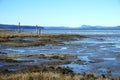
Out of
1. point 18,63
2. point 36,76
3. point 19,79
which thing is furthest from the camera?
point 18,63

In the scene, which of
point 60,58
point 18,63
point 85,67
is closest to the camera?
point 85,67

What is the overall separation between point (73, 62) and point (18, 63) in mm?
4958

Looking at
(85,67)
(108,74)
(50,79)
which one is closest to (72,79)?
(50,79)

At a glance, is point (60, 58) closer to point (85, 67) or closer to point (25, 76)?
point (85, 67)

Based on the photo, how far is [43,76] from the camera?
49.7 ft

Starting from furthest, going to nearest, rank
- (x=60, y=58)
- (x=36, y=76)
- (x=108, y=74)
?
1. (x=60, y=58)
2. (x=108, y=74)
3. (x=36, y=76)

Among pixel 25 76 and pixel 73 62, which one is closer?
pixel 25 76

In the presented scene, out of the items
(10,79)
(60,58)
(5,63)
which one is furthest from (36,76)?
(60,58)

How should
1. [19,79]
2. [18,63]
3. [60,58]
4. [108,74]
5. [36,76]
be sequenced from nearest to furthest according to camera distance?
1. [19,79]
2. [36,76]
3. [108,74]
4. [18,63]
5. [60,58]

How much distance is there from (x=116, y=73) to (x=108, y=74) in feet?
2.92

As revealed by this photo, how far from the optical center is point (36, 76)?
594 inches

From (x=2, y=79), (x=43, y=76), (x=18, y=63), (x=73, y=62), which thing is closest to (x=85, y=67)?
(x=73, y=62)

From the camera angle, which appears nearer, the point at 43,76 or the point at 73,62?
the point at 43,76

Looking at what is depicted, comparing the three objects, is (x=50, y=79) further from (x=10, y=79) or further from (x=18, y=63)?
(x=18, y=63)
